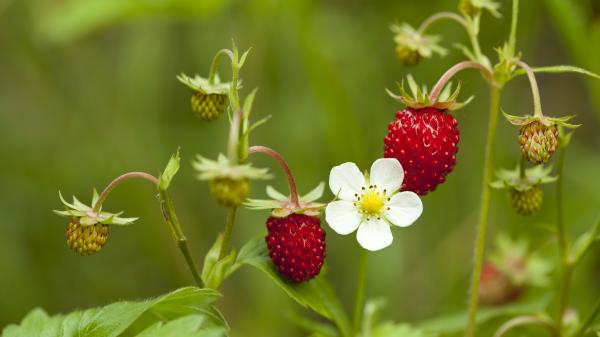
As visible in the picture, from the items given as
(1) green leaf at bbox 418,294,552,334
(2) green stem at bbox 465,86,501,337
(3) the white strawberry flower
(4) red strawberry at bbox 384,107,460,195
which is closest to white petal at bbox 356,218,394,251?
(3) the white strawberry flower

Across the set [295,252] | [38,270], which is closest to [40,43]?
[38,270]

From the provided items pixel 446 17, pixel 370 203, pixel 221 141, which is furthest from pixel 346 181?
pixel 221 141

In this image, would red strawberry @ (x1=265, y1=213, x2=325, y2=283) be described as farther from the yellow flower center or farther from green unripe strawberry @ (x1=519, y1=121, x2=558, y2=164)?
green unripe strawberry @ (x1=519, y1=121, x2=558, y2=164)

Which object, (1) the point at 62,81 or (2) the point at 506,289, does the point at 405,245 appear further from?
(1) the point at 62,81

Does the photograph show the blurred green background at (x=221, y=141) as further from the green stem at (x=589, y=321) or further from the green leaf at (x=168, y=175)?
the green leaf at (x=168, y=175)

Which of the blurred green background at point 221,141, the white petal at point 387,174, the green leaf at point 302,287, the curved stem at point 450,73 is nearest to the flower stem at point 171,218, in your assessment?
the green leaf at point 302,287

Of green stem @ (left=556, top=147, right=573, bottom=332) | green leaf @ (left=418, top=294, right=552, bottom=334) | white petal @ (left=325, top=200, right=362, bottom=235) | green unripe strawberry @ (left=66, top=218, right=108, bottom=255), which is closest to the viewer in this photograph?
green unripe strawberry @ (left=66, top=218, right=108, bottom=255)
